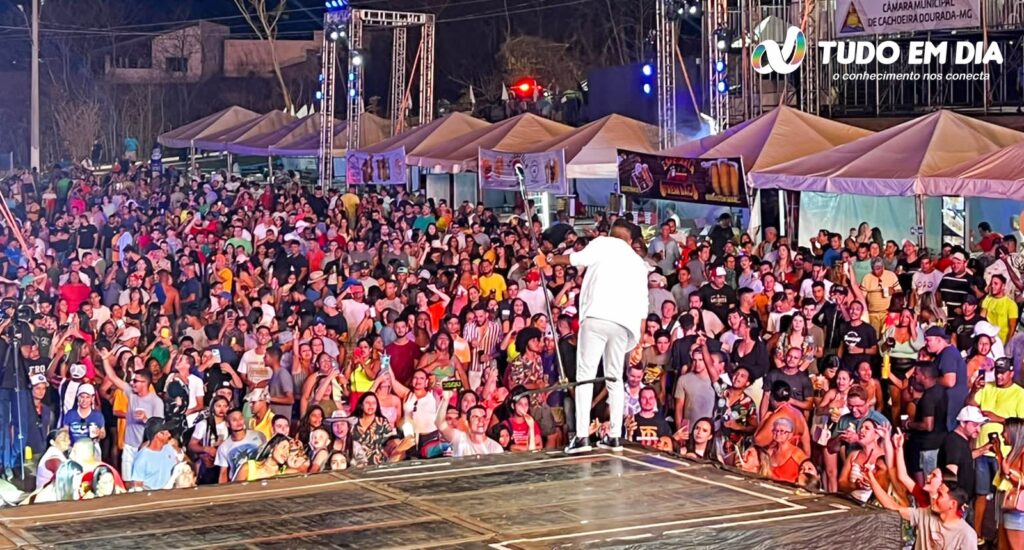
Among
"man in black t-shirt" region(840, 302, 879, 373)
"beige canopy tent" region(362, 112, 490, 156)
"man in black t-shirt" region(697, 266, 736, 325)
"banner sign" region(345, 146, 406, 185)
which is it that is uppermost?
"beige canopy tent" region(362, 112, 490, 156)

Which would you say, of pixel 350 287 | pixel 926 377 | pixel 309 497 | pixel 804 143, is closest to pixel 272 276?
pixel 350 287

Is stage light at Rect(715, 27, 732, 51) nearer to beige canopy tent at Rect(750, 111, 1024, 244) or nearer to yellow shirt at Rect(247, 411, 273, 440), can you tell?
beige canopy tent at Rect(750, 111, 1024, 244)

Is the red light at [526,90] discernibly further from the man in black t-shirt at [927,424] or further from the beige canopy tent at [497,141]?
the man in black t-shirt at [927,424]

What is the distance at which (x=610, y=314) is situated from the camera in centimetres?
992

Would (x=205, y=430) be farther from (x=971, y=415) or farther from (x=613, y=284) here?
(x=971, y=415)

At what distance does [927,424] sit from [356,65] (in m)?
22.0

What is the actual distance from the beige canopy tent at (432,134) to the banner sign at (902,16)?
6.42m

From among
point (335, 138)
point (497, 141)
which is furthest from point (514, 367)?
point (335, 138)

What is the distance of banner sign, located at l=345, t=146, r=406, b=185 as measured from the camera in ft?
93.6

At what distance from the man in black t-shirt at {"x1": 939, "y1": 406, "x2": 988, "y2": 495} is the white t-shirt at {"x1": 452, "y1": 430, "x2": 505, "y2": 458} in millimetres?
3020

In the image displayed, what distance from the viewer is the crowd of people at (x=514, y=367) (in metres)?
11.0

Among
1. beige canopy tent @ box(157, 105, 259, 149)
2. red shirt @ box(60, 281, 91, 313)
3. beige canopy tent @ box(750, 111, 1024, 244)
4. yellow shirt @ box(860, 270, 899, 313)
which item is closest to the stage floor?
yellow shirt @ box(860, 270, 899, 313)

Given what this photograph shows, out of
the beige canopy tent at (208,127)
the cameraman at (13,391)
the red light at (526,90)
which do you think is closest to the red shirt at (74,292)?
the cameraman at (13,391)

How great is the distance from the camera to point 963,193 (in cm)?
1714
